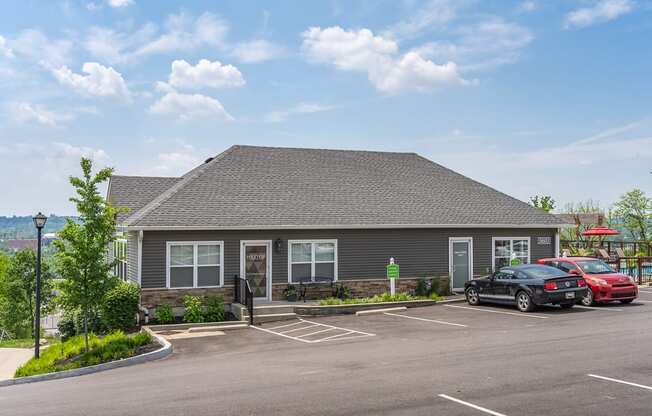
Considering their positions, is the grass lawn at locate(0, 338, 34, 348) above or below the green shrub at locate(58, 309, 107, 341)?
below

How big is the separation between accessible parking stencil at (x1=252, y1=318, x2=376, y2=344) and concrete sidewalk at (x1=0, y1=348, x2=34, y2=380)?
690cm

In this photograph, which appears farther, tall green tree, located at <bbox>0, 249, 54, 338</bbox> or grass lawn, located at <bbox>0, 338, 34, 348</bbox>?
tall green tree, located at <bbox>0, 249, 54, 338</bbox>

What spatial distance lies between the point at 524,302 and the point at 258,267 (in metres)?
9.43

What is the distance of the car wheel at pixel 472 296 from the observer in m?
22.3

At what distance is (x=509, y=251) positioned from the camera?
2684cm

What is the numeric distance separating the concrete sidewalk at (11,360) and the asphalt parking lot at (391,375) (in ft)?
10.4

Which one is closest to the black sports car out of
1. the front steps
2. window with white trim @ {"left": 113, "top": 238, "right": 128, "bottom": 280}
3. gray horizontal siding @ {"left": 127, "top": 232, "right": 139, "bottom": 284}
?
the front steps

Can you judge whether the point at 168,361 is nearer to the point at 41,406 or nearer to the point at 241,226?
the point at 41,406

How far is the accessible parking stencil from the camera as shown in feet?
54.4

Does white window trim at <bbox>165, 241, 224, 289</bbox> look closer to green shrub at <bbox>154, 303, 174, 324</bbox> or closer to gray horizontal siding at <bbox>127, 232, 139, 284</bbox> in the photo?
green shrub at <bbox>154, 303, 174, 324</bbox>

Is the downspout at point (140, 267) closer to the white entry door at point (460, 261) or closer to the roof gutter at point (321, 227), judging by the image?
the roof gutter at point (321, 227)

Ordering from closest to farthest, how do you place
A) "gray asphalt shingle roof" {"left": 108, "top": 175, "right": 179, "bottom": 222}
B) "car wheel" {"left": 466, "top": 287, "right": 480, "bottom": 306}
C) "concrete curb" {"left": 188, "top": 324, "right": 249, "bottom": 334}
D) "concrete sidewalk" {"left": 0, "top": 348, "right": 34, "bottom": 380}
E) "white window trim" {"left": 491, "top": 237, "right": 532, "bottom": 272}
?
"concrete sidewalk" {"left": 0, "top": 348, "right": 34, "bottom": 380} → "concrete curb" {"left": 188, "top": 324, "right": 249, "bottom": 334} → "car wheel" {"left": 466, "top": 287, "right": 480, "bottom": 306} → "white window trim" {"left": 491, "top": 237, "right": 532, "bottom": 272} → "gray asphalt shingle roof" {"left": 108, "top": 175, "right": 179, "bottom": 222}

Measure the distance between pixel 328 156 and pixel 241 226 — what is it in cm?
909

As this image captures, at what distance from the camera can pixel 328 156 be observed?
97.5 feet
